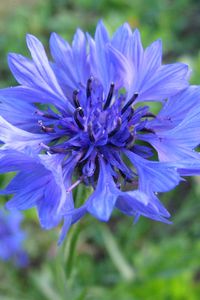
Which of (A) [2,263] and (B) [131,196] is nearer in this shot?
(B) [131,196]

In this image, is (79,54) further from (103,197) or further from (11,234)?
(11,234)

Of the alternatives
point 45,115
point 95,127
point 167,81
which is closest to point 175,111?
point 167,81

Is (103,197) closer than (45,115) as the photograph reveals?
Yes

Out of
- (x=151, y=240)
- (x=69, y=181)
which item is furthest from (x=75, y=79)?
(x=151, y=240)

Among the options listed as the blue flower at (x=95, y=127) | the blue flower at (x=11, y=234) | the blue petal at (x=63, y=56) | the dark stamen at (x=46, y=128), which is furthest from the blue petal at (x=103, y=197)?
the blue flower at (x=11, y=234)

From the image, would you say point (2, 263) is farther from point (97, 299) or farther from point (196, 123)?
point (196, 123)

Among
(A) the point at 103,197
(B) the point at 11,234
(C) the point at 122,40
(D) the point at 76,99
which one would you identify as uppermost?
(C) the point at 122,40

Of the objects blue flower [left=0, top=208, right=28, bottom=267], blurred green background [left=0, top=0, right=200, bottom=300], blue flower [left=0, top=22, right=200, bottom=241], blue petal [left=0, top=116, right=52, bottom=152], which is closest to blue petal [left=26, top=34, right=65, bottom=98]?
blue flower [left=0, top=22, right=200, bottom=241]

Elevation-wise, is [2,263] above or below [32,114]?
below
